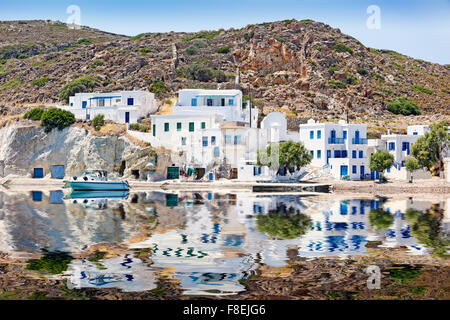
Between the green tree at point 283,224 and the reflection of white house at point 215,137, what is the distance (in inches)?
822

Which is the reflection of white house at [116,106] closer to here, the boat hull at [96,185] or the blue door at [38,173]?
the blue door at [38,173]

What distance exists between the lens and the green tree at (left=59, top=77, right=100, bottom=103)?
225 ft

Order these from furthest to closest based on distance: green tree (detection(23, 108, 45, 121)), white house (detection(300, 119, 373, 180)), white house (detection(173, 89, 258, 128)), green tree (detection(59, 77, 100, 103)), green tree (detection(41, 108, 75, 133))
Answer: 1. green tree (detection(59, 77, 100, 103))
2. green tree (detection(23, 108, 45, 121))
3. green tree (detection(41, 108, 75, 133))
4. white house (detection(173, 89, 258, 128))
5. white house (detection(300, 119, 373, 180))

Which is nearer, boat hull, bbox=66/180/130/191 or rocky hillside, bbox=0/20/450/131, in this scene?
boat hull, bbox=66/180/130/191

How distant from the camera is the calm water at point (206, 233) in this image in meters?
11.7

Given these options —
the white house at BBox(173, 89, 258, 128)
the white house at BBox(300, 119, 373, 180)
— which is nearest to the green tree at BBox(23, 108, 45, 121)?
the white house at BBox(173, 89, 258, 128)

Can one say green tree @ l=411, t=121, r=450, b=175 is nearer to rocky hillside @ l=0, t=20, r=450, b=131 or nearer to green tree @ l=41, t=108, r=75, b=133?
rocky hillside @ l=0, t=20, r=450, b=131

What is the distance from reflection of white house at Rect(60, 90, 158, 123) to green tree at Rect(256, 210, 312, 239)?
106 ft

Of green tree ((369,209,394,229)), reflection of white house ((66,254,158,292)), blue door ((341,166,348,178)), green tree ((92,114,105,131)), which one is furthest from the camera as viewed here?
green tree ((92,114,105,131))

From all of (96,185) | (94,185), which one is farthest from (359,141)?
(94,185)

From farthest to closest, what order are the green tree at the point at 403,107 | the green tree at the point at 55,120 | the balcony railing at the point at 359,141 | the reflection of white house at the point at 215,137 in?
the green tree at the point at 403,107 < the green tree at the point at 55,120 < the balcony railing at the point at 359,141 < the reflection of white house at the point at 215,137

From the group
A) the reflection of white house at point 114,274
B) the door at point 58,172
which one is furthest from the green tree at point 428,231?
the door at point 58,172
